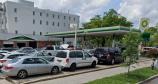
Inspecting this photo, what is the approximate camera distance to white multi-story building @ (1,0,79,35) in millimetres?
76019

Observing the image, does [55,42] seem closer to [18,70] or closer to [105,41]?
[105,41]

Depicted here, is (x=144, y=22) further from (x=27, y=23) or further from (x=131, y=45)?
(x=27, y=23)

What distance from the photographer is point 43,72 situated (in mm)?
17125

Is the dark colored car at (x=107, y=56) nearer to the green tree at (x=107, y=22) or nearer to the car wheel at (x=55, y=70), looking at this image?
the car wheel at (x=55, y=70)

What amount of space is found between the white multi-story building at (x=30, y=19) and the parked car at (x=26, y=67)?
61.6 meters

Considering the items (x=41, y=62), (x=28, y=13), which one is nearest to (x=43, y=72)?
(x=41, y=62)

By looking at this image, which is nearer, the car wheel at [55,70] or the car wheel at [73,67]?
the car wheel at [55,70]

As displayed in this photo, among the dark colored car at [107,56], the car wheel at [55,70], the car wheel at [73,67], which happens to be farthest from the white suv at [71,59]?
the dark colored car at [107,56]

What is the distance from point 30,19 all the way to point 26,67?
68.8 metres

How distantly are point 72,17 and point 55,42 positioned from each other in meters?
28.7

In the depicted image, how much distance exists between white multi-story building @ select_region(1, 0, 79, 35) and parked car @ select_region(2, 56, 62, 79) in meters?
61.6

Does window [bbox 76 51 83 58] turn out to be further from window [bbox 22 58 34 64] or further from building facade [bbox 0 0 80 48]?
building facade [bbox 0 0 80 48]

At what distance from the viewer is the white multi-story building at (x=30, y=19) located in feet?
249

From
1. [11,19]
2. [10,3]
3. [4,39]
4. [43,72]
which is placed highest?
[10,3]
